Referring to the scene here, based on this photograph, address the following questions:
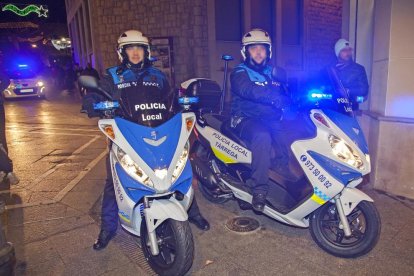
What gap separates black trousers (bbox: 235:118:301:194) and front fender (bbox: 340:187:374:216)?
2.34 ft

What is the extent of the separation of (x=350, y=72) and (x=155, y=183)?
3413mm

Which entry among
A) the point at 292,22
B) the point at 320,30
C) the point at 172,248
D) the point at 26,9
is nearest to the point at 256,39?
the point at 172,248

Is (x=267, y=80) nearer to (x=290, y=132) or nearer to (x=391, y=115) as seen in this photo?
(x=290, y=132)

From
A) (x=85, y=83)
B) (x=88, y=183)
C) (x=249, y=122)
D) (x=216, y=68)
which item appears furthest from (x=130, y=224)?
(x=216, y=68)

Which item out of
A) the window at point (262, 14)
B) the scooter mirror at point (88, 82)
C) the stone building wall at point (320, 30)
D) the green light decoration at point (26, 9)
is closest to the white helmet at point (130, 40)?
the scooter mirror at point (88, 82)

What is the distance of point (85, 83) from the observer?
3188 millimetres

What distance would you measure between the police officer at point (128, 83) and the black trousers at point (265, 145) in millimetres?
1020

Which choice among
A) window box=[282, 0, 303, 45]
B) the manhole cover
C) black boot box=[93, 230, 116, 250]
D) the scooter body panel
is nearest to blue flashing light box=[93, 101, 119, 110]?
the scooter body panel

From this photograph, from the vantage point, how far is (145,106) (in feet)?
10.8

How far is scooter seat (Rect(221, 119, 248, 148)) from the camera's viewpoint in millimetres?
4158

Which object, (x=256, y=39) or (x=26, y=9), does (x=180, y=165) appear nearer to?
(x=256, y=39)

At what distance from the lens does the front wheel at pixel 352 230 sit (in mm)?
3324

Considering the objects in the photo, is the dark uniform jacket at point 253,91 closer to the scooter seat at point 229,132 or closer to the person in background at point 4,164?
the scooter seat at point 229,132

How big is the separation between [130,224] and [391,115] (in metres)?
3.78
